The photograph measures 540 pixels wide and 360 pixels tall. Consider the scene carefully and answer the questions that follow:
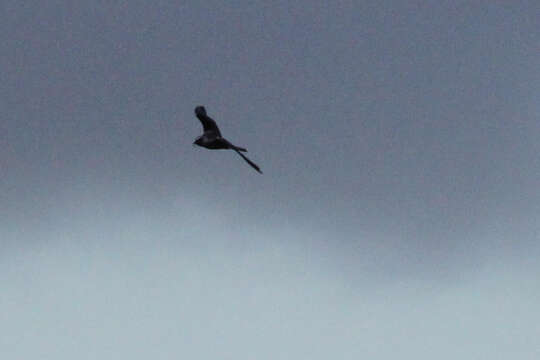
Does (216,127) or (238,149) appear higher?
(216,127)

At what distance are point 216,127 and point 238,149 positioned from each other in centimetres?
613

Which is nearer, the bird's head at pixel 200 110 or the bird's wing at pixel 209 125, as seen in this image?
the bird's wing at pixel 209 125

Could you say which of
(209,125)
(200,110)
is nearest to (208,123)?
(209,125)

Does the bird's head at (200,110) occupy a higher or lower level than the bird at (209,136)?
higher

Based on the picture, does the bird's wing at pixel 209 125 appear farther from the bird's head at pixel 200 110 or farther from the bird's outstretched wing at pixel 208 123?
the bird's head at pixel 200 110

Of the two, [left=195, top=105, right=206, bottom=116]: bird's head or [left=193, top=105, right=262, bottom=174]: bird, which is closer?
[left=193, top=105, right=262, bottom=174]: bird

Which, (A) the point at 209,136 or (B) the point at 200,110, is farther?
(B) the point at 200,110

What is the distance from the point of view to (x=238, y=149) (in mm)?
45500

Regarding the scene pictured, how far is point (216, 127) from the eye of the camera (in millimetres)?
51125

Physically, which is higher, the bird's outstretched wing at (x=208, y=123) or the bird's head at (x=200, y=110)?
the bird's head at (x=200, y=110)

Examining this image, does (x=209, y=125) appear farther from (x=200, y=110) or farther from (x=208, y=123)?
(x=200, y=110)

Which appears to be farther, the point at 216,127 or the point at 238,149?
the point at 216,127

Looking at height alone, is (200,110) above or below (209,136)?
above

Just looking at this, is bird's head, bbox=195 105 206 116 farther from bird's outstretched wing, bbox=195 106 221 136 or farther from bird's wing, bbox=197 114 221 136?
bird's wing, bbox=197 114 221 136
